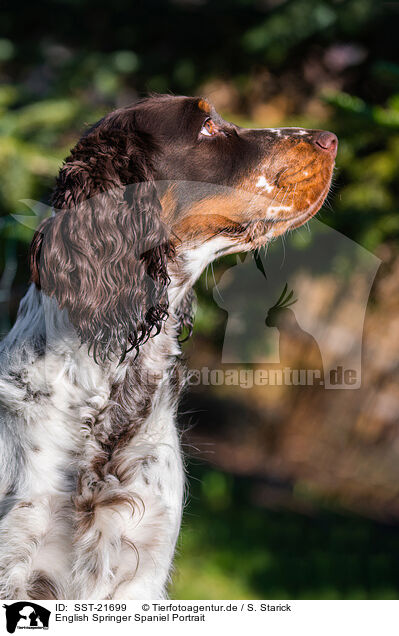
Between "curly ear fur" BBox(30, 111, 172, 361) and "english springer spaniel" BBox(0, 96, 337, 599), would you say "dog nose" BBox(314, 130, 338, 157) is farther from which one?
"curly ear fur" BBox(30, 111, 172, 361)

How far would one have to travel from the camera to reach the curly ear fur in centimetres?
170

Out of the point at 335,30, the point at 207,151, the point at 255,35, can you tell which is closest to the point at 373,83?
the point at 335,30

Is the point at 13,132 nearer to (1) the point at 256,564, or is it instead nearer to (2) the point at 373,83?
(2) the point at 373,83

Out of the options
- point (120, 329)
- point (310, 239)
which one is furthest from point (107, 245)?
point (310, 239)

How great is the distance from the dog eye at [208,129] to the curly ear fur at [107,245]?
0.19 m

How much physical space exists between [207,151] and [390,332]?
2.08 meters

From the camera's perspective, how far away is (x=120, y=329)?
5.80 feet

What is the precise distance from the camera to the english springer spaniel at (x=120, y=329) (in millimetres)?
1668

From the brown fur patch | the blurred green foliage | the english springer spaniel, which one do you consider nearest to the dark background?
the blurred green foliage

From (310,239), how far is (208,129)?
4.48 ft

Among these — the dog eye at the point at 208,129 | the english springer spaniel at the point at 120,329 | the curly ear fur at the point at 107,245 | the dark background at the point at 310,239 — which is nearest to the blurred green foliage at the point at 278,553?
the dark background at the point at 310,239
